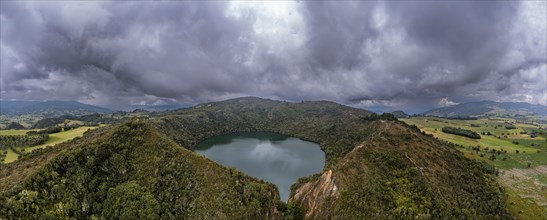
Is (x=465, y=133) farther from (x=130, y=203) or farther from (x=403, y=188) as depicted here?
(x=130, y=203)

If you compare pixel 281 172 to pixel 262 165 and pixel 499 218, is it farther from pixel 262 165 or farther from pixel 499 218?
pixel 499 218

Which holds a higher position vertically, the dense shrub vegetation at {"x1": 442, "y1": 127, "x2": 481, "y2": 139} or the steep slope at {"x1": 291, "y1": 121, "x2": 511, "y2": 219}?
the dense shrub vegetation at {"x1": 442, "y1": 127, "x2": 481, "y2": 139}

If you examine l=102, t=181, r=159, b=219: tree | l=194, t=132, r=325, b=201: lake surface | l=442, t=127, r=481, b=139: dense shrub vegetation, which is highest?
l=442, t=127, r=481, b=139: dense shrub vegetation

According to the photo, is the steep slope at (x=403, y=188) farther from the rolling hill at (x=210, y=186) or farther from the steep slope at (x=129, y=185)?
the steep slope at (x=129, y=185)

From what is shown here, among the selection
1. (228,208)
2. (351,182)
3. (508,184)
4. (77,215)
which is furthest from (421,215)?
(77,215)

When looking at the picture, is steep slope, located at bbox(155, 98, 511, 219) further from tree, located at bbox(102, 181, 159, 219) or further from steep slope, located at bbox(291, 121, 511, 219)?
tree, located at bbox(102, 181, 159, 219)

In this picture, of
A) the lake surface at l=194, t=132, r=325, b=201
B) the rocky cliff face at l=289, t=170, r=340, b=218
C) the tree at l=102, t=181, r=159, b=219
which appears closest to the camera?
the tree at l=102, t=181, r=159, b=219

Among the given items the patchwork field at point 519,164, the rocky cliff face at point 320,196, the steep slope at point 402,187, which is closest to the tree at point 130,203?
the steep slope at point 402,187

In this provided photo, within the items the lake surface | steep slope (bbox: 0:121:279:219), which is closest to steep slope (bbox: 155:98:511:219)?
steep slope (bbox: 0:121:279:219)

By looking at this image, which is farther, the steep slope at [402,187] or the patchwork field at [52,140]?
the patchwork field at [52,140]

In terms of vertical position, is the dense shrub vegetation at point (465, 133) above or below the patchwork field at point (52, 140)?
above
